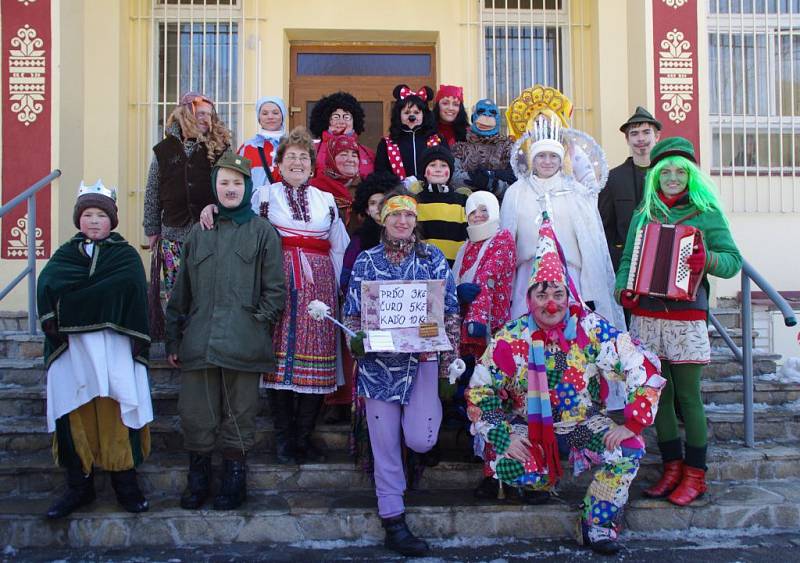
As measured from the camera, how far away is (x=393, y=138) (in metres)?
5.05

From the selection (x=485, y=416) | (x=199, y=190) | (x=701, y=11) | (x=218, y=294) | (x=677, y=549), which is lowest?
(x=677, y=549)

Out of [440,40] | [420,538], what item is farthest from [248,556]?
[440,40]

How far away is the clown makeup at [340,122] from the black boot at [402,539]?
2.78 metres

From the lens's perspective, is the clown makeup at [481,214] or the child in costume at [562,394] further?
the clown makeup at [481,214]

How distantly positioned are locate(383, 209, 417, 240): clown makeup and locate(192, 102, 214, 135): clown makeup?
62.9 inches

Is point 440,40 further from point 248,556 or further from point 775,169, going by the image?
point 248,556

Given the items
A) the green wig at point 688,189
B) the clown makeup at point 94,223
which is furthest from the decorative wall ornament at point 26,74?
the green wig at point 688,189

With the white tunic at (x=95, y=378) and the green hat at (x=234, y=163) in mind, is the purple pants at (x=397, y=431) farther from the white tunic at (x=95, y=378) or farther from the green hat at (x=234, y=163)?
the green hat at (x=234, y=163)

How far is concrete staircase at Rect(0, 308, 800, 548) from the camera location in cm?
360

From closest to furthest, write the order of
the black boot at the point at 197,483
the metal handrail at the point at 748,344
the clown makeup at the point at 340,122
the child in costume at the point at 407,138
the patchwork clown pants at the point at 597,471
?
the patchwork clown pants at the point at 597,471
the black boot at the point at 197,483
the metal handrail at the point at 748,344
the child in costume at the point at 407,138
the clown makeup at the point at 340,122

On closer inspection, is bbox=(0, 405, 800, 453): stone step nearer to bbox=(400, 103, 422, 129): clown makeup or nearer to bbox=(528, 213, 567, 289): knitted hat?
bbox=(528, 213, 567, 289): knitted hat

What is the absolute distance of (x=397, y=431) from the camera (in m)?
3.54

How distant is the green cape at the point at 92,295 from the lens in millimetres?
3561

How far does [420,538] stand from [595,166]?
2.57 m
